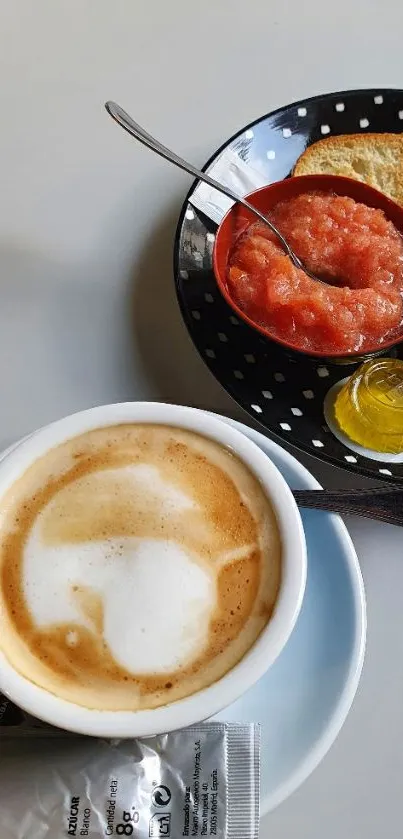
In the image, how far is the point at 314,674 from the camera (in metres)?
0.82

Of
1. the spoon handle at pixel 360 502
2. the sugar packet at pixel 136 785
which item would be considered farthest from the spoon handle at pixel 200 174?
the sugar packet at pixel 136 785

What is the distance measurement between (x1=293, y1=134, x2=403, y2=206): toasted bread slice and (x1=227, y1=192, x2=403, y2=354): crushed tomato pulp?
94mm

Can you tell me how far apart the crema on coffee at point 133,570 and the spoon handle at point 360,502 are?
0.11 meters

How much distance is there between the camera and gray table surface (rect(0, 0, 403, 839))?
2.84 ft

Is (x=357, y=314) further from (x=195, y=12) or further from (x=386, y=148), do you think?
(x=195, y=12)

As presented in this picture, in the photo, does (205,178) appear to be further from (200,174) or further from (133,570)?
(133,570)

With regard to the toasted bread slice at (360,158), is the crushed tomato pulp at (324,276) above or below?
below

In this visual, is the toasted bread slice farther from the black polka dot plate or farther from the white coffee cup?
the white coffee cup

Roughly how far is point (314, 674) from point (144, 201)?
0.78m

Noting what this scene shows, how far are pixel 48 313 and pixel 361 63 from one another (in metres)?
0.74

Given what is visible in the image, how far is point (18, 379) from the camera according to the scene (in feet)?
3.59

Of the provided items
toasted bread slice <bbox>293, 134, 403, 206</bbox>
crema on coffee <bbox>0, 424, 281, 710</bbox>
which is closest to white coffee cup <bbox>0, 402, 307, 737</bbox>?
crema on coffee <bbox>0, 424, 281, 710</bbox>

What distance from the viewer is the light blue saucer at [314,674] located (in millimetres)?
783

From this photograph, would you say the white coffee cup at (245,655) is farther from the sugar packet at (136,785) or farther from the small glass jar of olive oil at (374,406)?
the small glass jar of olive oil at (374,406)
